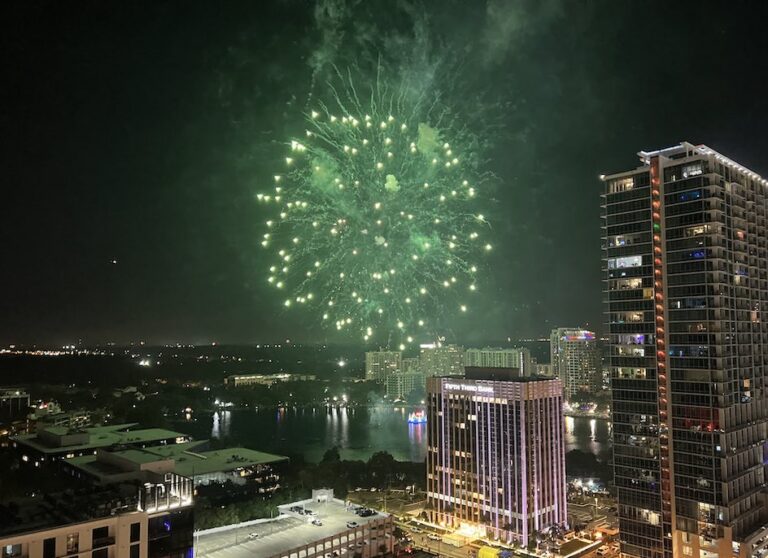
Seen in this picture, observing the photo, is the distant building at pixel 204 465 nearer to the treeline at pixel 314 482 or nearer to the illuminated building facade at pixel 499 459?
the treeline at pixel 314 482

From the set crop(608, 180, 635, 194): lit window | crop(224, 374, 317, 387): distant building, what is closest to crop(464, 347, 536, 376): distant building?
crop(224, 374, 317, 387): distant building

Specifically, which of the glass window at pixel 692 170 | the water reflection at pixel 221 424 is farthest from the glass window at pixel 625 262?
the water reflection at pixel 221 424

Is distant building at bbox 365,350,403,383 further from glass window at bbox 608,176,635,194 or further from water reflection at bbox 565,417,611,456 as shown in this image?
glass window at bbox 608,176,635,194

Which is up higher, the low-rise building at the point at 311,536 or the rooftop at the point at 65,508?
the rooftop at the point at 65,508

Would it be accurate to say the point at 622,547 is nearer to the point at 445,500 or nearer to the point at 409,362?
the point at 445,500

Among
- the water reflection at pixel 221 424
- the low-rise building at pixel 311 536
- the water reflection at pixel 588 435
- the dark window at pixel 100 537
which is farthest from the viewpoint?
the water reflection at pixel 221 424

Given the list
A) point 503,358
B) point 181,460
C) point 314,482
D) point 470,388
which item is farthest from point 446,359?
point 470,388
